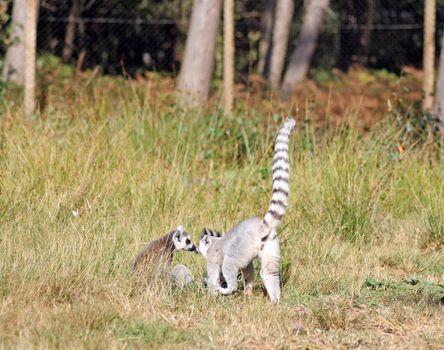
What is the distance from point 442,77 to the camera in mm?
11734

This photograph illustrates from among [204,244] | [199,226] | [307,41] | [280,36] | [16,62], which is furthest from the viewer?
[280,36]

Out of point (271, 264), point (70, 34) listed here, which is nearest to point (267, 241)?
point (271, 264)

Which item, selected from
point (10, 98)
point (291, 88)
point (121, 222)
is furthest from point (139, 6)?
point (121, 222)

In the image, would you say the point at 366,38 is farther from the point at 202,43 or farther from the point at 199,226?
the point at 199,226

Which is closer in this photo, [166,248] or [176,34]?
[166,248]

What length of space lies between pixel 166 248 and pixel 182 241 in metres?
0.16

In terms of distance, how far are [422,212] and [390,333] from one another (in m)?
3.04

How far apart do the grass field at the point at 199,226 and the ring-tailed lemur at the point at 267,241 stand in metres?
0.17

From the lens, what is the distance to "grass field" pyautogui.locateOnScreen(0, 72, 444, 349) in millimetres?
5258

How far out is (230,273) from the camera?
5.77 metres

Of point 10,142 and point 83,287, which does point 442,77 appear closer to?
point 10,142

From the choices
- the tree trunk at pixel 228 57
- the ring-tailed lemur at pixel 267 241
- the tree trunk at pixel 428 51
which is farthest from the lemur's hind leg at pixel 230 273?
the tree trunk at pixel 428 51

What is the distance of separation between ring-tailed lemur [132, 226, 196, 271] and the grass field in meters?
0.18

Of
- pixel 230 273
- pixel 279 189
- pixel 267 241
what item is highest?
pixel 279 189
